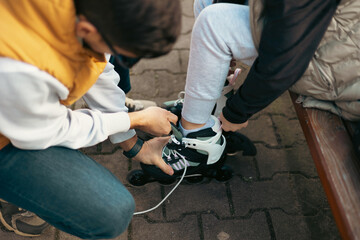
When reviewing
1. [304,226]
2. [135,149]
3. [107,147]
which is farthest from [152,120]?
[304,226]

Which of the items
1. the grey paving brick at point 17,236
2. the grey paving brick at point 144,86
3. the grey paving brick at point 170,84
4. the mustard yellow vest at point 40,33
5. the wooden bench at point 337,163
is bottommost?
the grey paving brick at point 17,236

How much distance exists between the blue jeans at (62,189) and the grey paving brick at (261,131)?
96 centimetres

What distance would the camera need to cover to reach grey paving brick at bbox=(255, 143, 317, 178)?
181 centimetres

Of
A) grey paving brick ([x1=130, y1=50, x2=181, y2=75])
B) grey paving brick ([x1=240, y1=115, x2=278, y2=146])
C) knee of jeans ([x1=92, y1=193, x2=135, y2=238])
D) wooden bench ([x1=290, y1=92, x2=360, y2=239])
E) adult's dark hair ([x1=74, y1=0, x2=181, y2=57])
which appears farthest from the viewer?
grey paving brick ([x1=130, y1=50, x2=181, y2=75])

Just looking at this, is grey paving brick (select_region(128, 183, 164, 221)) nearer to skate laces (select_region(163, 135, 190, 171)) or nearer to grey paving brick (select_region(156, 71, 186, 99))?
skate laces (select_region(163, 135, 190, 171))

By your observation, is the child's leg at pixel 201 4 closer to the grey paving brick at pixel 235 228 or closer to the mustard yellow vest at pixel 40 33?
the mustard yellow vest at pixel 40 33

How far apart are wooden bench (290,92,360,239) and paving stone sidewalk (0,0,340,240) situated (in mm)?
480

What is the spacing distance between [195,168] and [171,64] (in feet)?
2.81

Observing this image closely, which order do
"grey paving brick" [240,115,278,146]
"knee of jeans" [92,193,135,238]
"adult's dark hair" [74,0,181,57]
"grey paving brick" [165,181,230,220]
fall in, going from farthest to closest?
"grey paving brick" [240,115,278,146] < "grey paving brick" [165,181,230,220] < "knee of jeans" [92,193,135,238] < "adult's dark hair" [74,0,181,57]

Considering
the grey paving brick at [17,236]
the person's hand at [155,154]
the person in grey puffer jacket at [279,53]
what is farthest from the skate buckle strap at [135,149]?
the grey paving brick at [17,236]

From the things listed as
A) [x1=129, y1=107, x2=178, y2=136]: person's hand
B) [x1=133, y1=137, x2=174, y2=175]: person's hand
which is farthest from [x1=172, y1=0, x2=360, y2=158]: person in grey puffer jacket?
[x1=133, y1=137, x2=174, y2=175]: person's hand

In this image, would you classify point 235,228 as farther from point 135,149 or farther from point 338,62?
point 338,62

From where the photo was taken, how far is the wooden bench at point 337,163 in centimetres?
107

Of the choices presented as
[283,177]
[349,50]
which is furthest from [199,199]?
[349,50]
